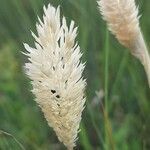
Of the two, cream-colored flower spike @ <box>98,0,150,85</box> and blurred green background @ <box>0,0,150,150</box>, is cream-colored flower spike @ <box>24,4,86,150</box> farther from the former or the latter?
blurred green background @ <box>0,0,150,150</box>

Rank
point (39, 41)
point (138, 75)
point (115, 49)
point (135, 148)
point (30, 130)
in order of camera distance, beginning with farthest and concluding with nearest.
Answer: point (115, 49) < point (138, 75) < point (30, 130) < point (135, 148) < point (39, 41)

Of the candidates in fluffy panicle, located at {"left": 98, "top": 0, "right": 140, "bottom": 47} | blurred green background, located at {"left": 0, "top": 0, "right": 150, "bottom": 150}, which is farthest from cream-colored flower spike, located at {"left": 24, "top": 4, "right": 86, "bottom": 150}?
blurred green background, located at {"left": 0, "top": 0, "right": 150, "bottom": 150}

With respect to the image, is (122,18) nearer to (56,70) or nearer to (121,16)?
(121,16)

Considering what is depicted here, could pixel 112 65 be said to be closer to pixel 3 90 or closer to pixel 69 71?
pixel 3 90

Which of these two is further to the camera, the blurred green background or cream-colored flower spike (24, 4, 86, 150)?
the blurred green background

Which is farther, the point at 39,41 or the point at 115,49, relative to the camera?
the point at 115,49

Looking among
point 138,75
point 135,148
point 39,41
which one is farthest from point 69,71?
point 138,75

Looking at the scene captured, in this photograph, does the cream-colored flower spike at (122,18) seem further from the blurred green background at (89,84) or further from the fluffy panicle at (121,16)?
the blurred green background at (89,84)
